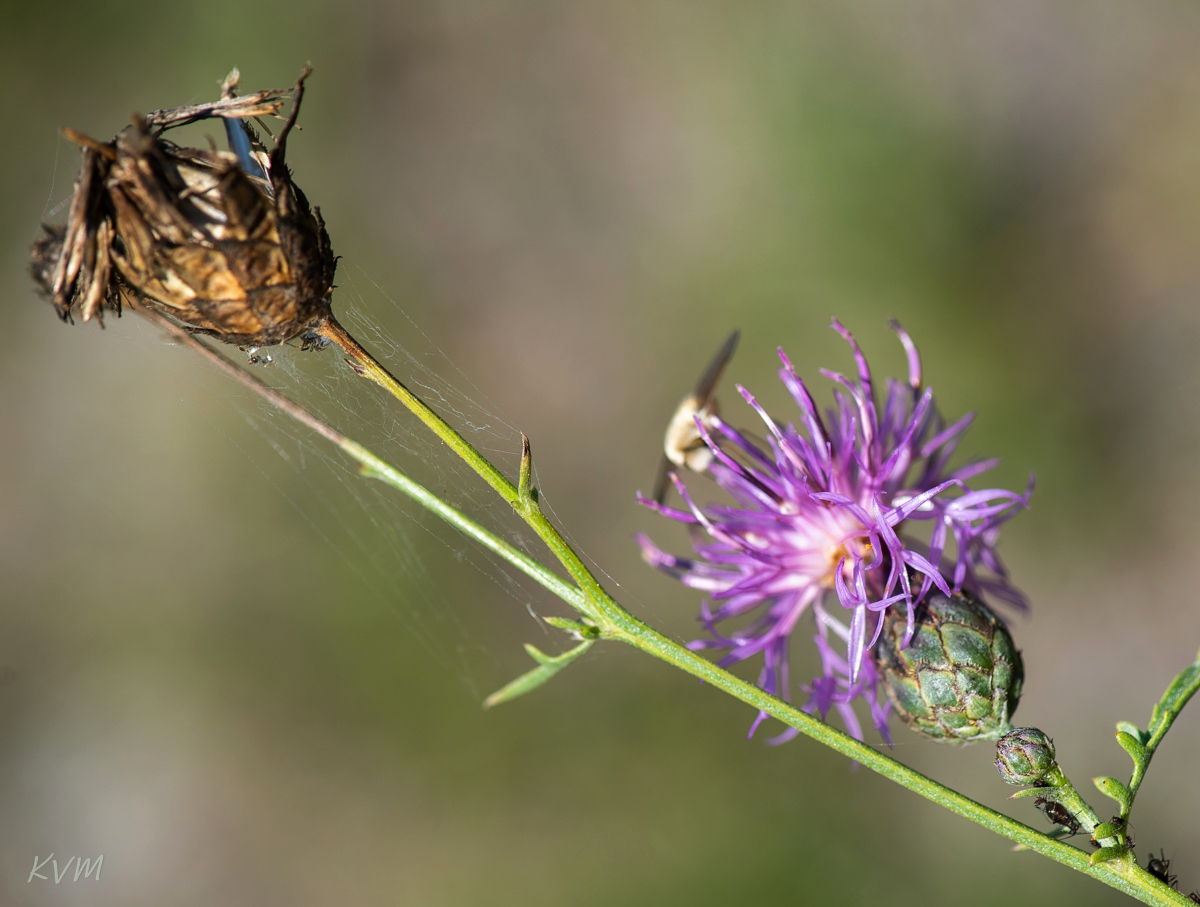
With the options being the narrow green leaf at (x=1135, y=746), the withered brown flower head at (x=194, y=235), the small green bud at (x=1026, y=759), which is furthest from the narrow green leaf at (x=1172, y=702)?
the withered brown flower head at (x=194, y=235)

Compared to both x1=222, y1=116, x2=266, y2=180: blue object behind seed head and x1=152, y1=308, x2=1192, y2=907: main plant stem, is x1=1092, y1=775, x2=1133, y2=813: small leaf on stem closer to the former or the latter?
x1=152, y1=308, x2=1192, y2=907: main plant stem

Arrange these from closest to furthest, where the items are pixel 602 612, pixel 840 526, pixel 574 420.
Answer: pixel 602 612 → pixel 840 526 → pixel 574 420

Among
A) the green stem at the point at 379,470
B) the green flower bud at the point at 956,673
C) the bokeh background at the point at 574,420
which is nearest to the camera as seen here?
the green stem at the point at 379,470

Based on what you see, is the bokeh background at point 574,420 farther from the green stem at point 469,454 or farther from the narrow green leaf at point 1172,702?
the narrow green leaf at point 1172,702

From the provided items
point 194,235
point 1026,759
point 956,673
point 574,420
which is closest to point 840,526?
point 956,673

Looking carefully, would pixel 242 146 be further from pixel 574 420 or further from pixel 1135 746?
pixel 574 420
